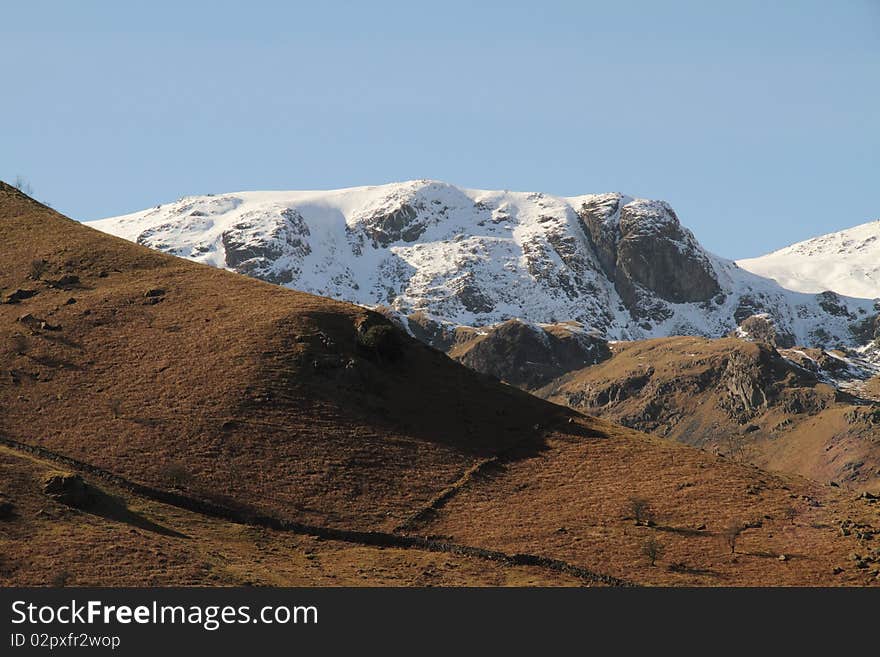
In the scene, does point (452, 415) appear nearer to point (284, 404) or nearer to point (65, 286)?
point (284, 404)

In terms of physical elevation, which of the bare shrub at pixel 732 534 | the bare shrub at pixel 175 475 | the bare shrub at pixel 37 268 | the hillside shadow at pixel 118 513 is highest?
the bare shrub at pixel 37 268

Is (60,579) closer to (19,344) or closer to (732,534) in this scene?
→ (732,534)

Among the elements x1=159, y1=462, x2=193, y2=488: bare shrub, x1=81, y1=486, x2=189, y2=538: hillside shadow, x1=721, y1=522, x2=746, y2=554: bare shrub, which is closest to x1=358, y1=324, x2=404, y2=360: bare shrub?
x1=159, y1=462, x2=193, y2=488: bare shrub

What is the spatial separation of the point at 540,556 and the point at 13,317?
2389 inches

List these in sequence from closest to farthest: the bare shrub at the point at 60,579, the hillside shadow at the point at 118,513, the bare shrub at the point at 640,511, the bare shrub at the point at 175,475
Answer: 1. the bare shrub at the point at 60,579
2. the hillside shadow at the point at 118,513
3. the bare shrub at the point at 640,511
4. the bare shrub at the point at 175,475

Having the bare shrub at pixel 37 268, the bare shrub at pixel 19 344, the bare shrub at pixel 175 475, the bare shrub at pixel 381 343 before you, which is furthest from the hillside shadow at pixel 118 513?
the bare shrub at pixel 37 268

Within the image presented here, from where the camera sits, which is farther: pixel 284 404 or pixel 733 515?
pixel 284 404

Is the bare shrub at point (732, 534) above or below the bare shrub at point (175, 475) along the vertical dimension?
below

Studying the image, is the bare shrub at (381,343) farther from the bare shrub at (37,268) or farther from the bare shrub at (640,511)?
the bare shrub at (37,268)

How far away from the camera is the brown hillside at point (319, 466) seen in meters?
80.2

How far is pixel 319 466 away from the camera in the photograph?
96500 mm

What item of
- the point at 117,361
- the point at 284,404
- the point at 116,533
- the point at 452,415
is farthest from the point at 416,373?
the point at 116,533

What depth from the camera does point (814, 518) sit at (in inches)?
3533

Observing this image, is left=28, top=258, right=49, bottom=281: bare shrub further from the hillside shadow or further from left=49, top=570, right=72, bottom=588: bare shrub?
left=49, top=570, right=72, bottom=588: bare shrub
